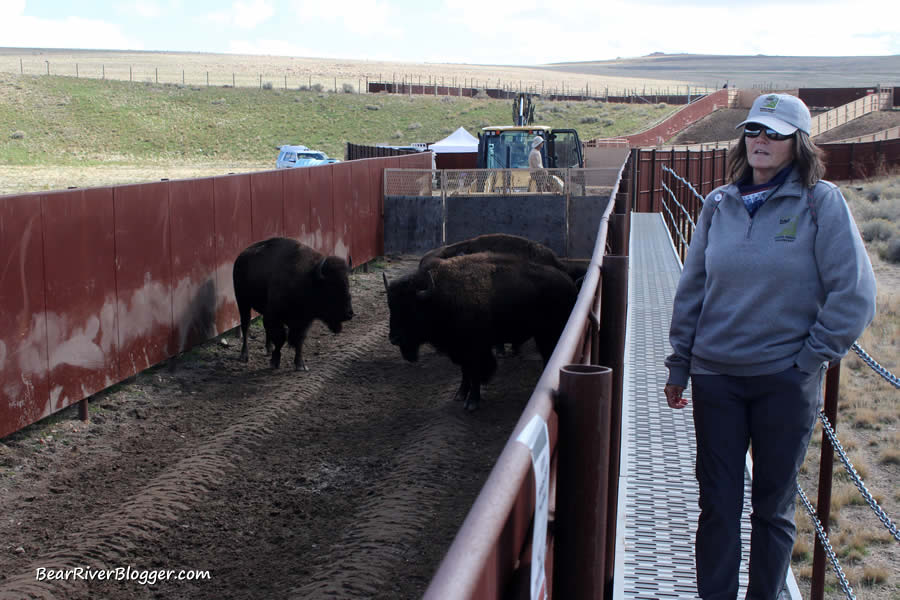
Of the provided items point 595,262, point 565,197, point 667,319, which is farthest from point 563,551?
point 565,197

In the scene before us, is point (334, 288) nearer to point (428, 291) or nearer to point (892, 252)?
point (428, 291)

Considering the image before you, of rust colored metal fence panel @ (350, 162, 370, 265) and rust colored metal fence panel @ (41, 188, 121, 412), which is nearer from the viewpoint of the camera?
rust colored metal fence panel @ (41, 188, 121, 412)

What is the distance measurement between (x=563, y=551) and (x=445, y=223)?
19.3m

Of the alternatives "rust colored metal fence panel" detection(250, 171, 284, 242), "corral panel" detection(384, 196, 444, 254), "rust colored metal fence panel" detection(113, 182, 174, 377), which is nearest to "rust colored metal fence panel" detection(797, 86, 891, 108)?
"corral panel" detection(384, 196, 444, 254)

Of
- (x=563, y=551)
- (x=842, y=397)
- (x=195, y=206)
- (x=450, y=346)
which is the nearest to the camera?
(x=563, y=551)

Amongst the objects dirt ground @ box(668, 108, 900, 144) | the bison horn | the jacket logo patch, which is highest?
→ dirt ground @ box(668, 108, 900, 144)

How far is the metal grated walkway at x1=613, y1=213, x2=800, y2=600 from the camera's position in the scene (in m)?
4.02

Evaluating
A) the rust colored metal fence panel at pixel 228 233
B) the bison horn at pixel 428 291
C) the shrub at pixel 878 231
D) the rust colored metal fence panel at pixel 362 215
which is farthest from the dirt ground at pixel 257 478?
the shrub at pixel 878 231

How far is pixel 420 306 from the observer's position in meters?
10.2

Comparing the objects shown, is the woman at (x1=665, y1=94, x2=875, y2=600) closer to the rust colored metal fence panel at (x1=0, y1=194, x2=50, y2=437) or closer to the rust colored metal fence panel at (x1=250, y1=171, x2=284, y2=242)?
the rust colored metal fence panel at (x1=0, y1=194, x2=50, y2=437)

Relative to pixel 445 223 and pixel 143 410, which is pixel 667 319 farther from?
pixel 445 223

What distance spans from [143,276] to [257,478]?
13.0 ft

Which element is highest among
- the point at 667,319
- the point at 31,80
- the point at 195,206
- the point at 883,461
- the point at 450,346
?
the point at 31,80

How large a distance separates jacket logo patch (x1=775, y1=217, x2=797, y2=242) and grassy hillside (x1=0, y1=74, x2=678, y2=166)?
188ft
